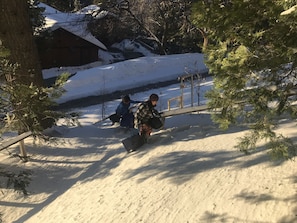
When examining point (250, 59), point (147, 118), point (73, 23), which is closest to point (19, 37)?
point (147, 118)

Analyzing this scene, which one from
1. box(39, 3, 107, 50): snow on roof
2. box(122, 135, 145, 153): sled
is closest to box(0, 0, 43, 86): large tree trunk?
box(122, 135, 145, 153): sled

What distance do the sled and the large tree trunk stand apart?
234 centimetres

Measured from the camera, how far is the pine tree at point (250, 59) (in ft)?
14.8

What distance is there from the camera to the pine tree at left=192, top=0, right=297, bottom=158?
4.52 m

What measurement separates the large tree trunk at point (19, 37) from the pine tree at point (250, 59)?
4417 millimetres

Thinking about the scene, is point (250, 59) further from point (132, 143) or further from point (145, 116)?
point (145, 116)

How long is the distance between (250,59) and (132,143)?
3810 millimetres

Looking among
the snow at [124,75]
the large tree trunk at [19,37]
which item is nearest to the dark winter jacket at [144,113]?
the large tree trunk at [19,37]

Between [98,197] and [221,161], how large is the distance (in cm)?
225

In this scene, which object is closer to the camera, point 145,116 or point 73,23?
point 145,116

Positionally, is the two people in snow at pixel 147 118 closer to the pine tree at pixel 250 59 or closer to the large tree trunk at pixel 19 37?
the large tree trunk at pixel 19 37

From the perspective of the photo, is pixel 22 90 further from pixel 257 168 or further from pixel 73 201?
pixel 257 168

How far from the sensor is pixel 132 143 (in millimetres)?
7918

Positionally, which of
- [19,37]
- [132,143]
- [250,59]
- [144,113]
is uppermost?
[19,37]
